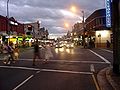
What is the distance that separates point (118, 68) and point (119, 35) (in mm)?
1704

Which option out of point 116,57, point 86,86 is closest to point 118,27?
point 116,57

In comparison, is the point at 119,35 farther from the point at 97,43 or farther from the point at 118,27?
the point at 97,43

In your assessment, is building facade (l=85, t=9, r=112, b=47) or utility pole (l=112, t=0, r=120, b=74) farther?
building facade (l=85, t=9, r=112, b=47)

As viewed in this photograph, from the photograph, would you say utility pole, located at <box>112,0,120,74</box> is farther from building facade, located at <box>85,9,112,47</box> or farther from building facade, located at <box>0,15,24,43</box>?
building facade, located at <box>85,9,112,47</box>

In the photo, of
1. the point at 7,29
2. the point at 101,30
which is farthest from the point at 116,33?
the point at 101,30

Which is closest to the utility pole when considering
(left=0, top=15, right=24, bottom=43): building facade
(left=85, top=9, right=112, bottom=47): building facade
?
(left=0, top=15, right=24, bottom=43): building facade

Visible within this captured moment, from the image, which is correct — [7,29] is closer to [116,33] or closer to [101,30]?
[101,30]

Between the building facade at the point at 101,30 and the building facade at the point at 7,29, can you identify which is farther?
the building facade at the point at 101,30

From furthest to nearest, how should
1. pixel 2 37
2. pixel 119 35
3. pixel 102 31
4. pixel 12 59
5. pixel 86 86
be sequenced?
pixel 102 31
pixel 2 37
pixel 12 59
pixel 119 35
pixel 86 86

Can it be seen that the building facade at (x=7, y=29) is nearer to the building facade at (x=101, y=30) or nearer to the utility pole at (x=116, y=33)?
the building facade at (x=101, y=30)

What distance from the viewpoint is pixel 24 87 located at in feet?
40.3

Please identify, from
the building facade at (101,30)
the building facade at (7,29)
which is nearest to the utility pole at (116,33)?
the building facade at (7,29)

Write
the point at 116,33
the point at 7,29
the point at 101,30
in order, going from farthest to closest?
the point at 101,30, the point at 7,29, the point at 116,33

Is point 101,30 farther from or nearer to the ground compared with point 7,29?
nearer to the ground
